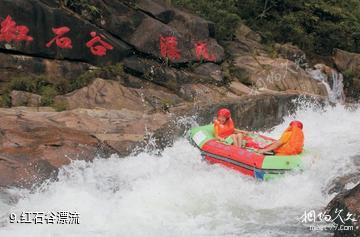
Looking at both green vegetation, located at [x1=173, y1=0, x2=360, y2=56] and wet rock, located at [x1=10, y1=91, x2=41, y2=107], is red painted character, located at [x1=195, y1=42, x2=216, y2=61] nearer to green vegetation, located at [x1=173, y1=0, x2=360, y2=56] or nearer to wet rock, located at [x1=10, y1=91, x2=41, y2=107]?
green vegetation, located at [x1=173, y1=0, x2=360, y2=56]

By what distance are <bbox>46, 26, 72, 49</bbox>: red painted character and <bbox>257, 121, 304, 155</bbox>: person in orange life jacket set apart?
671cm

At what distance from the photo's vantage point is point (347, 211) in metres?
6.63

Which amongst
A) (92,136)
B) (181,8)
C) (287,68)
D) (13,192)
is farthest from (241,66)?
(13,192)

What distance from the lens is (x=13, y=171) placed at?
28.9ft

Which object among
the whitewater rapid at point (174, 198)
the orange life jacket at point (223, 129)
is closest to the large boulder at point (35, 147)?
the whitewater rapid at point (174, 198)

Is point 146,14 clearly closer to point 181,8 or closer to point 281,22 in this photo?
point 181,8

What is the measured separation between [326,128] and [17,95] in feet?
26.3

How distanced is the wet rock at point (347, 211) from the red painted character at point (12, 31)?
30.3 feet

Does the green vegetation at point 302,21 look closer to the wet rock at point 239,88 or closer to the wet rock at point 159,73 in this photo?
the wet rock at point 239,88

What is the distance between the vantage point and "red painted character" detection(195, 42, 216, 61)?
16.3 meters

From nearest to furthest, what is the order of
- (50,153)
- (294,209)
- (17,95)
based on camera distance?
1. (294,209)
2. (50,153)
3. (17,95)

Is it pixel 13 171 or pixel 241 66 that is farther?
pixel 241 66

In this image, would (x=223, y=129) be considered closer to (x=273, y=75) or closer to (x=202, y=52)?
(x=202, y=52)

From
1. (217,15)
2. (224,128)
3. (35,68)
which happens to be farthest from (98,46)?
(217,15)
